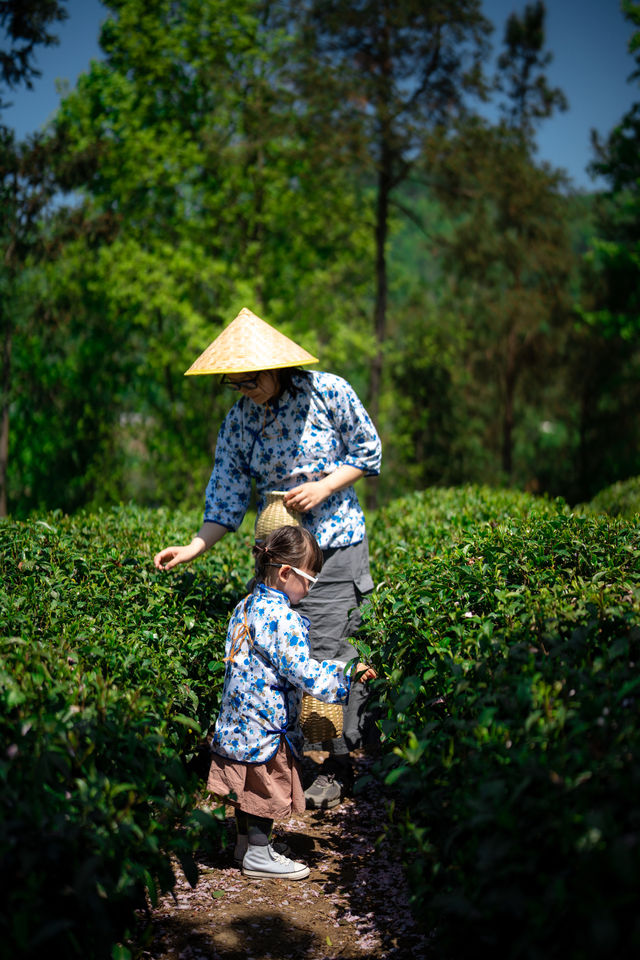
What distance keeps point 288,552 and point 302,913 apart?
4.41ft

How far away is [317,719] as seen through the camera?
3158mm

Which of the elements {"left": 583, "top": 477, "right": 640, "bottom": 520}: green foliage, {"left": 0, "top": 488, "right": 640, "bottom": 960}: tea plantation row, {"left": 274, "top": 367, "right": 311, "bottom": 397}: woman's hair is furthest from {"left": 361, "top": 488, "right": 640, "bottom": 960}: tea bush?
{"left": 583, "top": 477, "right": 640, "bottom": 520}: green foliage

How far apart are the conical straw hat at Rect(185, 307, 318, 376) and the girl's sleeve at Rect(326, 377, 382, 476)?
0.23 meters

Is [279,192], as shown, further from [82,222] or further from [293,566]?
[293,566]

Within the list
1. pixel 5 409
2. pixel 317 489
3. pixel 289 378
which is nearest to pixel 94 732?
pixel 317 489

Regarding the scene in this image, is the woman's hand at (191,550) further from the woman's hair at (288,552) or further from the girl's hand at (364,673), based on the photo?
the girl's hand at (364,673)

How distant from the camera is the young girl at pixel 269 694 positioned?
2.99 meters

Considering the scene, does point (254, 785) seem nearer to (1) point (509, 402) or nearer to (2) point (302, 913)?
(2) point (302, 913)

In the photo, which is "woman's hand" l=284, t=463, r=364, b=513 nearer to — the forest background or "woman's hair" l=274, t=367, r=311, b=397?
"woman's hair" l=274, t=367, r=311, b=397

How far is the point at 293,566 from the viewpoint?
10.2 feet

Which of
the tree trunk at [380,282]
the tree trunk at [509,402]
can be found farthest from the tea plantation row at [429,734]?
the tree trunk at [509,402]

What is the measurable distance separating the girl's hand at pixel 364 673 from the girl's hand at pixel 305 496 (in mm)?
720

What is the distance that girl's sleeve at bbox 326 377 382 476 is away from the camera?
362 cm

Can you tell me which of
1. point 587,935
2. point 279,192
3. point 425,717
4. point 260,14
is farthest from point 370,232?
point 587,935
